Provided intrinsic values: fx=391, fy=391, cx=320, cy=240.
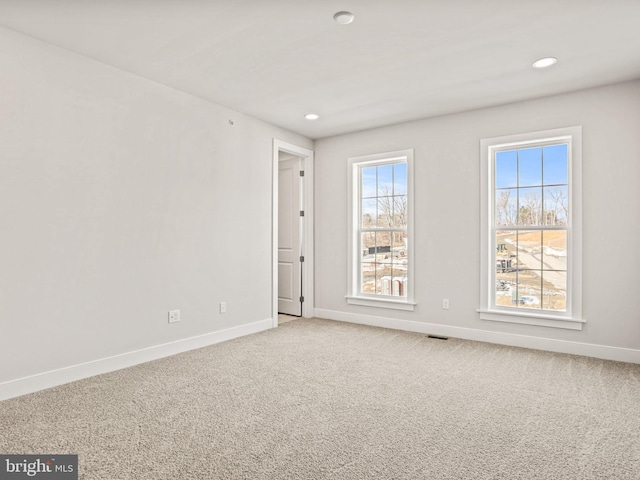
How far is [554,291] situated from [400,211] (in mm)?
1932

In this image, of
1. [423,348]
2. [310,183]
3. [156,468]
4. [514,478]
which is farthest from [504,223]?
[156,468]

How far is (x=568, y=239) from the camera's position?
390cm

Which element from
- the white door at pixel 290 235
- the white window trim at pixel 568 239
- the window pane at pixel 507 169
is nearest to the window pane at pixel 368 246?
the white door at pixel 290 235

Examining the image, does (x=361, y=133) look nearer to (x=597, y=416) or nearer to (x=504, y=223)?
(x=504, y=223)

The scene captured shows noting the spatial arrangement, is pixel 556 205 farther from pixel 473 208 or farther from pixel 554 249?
pixel 473 208

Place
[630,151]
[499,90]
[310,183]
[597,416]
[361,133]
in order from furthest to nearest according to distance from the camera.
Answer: [310,183]
[361,133]
[499,90]
[630,151]
[597,416]

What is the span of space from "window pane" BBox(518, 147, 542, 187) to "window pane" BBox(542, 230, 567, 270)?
56 cm

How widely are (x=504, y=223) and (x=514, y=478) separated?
305cm

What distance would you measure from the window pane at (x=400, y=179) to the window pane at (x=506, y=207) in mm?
A: 1129

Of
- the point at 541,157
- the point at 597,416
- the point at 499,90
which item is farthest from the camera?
the point at 541,157

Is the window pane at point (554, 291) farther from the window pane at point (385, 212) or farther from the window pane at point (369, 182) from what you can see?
the window pane at point (369, 182)

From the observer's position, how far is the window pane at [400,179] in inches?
197

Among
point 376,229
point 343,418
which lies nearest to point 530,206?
point 376,229

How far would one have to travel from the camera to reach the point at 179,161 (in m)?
3.88
